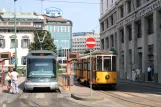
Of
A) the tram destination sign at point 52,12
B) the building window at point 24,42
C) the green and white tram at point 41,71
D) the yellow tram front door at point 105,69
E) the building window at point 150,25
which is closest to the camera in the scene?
the green and white tram at point 41,71

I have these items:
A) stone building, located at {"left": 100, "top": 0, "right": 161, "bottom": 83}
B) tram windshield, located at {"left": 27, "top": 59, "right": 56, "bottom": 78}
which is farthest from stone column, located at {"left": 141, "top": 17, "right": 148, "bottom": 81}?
tram windshield, located at {"left": 27, "top": 59, "right": 56, "bottom": 78}

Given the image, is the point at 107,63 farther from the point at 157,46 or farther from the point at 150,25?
the point at 150,25

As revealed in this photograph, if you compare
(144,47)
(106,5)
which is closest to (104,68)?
(144,47)

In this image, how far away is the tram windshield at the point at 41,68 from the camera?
24.6m

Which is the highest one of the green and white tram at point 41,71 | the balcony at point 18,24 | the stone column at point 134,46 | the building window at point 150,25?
the balcony at point 18,24

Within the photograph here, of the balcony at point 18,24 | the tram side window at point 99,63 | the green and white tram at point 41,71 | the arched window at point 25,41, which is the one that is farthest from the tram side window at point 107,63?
the balcony at point 18,24

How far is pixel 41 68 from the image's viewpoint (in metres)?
24.8

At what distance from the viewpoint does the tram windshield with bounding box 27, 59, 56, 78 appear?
24.6m

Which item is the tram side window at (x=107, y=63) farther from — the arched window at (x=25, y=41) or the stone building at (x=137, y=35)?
the arched window at (x=25, y=41)

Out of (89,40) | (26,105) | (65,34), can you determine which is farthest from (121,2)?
(65,34)

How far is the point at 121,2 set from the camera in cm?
5278

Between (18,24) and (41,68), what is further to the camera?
(18,24)

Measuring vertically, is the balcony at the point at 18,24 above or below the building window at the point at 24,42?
above

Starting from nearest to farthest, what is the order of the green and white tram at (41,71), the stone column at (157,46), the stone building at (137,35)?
the green and white tram at (41,71), the stone column at (157,46), the stone building at (137,35)
